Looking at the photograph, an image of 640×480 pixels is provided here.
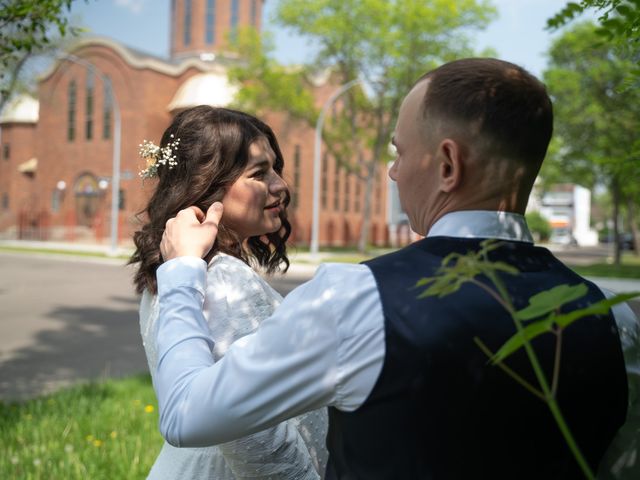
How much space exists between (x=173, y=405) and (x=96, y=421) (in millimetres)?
3618

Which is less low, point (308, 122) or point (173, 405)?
point (308, 122)

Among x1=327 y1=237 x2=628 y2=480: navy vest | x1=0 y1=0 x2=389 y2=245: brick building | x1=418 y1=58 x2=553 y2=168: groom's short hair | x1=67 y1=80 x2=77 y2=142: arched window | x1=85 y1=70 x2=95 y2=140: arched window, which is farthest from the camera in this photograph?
x1=67 y1=80 x2=77 y2=142: arched window

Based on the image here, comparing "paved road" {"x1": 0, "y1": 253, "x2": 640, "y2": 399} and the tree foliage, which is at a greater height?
the tree foliage

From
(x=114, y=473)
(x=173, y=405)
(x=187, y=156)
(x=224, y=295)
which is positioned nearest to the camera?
(x=173, y=405)

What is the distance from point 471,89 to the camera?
115cm

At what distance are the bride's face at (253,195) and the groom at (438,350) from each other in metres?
0.77

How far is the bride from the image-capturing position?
1.52m

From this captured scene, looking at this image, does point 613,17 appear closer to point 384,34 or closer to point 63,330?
point 63,330

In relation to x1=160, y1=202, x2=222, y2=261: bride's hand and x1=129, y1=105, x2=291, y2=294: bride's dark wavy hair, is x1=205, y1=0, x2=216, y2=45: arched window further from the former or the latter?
x1=160, y1=202, x2=222, y2=261: bride's hand

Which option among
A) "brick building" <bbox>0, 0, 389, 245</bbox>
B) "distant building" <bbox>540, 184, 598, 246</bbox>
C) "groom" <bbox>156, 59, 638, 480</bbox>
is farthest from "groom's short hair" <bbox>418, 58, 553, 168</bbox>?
"distant building" <bbox>540, 184, 598, 246</bbox>

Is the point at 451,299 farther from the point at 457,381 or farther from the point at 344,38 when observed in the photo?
the point at 344,38

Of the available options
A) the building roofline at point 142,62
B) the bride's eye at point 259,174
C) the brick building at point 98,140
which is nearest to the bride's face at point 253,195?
the bride's eye at point 259,174

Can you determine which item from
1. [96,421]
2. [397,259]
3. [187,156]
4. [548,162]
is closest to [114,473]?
[96,421]

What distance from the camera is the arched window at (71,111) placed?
39575 millimetres
